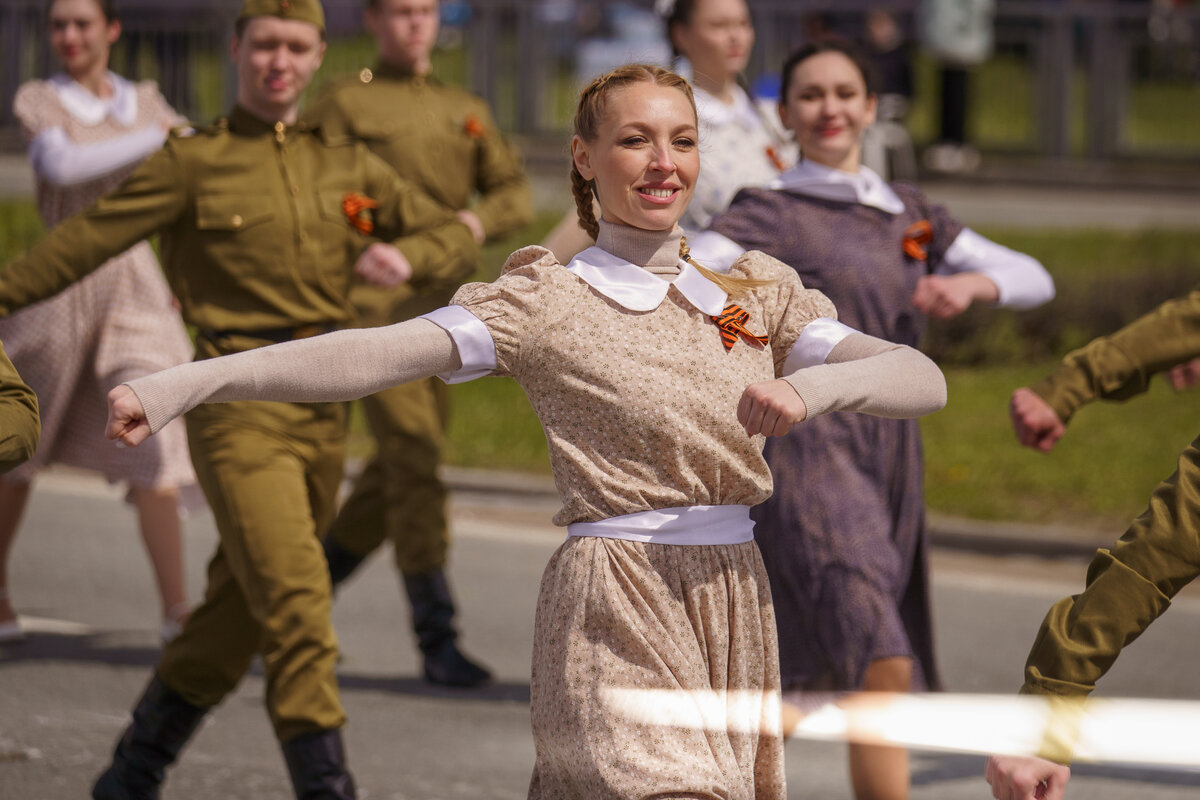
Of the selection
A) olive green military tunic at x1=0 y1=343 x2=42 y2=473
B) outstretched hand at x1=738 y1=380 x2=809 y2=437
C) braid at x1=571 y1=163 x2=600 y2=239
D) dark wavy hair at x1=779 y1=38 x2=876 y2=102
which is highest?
dark wavy hair at x1=779 y1=38 x2=876 y2=102

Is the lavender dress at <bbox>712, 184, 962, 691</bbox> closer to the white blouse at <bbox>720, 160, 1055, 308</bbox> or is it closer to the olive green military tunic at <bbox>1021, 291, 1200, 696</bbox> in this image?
the white blouse at <bbox>720, 160, 1055, 308</bbox>

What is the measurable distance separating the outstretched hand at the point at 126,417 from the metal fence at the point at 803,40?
17717 mm

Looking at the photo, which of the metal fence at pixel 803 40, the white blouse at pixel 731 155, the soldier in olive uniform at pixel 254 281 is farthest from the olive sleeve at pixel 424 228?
the metal fence at pixel 803 40

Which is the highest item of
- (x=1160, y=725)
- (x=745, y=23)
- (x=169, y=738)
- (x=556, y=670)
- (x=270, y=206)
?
(x=745, y=23)

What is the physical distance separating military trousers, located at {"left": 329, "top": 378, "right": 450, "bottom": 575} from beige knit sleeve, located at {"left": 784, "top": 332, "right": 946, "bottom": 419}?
139 inches

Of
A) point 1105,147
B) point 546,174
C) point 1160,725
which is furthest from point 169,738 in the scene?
point 1105,147

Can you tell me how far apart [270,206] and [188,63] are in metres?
16.4

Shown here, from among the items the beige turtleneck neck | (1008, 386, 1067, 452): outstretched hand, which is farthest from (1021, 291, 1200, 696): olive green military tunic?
(1008, 386, 1067, 452): outstretched hand

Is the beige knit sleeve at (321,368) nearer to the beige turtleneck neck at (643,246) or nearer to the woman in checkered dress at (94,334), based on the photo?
the beige turtleneck neck at (643,246)

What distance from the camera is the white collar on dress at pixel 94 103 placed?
7250 millimetres

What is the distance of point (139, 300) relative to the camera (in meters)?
7.38

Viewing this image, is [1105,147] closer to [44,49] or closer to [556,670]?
[44,49]

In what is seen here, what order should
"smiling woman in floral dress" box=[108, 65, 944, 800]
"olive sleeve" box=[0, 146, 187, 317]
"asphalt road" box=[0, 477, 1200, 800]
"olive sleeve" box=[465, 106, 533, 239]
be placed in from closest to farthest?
"smiling woman in floral dress" box=[108, 65, 944, 800] < "olive sleeve" box=[0, 146, 187, 317] < "asphalt road" box=[0, 477, 1200, 800] < "olive sleeve" box=[465, 106, 533, 239]

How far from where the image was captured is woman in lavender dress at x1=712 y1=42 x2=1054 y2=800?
15.7 ft
